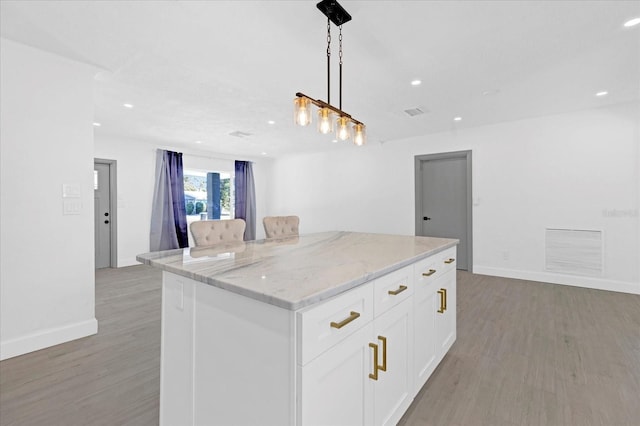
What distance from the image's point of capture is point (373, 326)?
123 cm

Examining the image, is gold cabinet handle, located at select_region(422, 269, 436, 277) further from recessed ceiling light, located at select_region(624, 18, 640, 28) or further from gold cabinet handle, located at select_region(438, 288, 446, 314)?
recessed ceiling light, located at select_region(624, 18, 640, 28)

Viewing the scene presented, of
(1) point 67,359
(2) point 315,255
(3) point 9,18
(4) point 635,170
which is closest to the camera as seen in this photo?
(2) point 315,255

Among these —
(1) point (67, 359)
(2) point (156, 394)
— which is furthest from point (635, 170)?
(1) point (67, 359)

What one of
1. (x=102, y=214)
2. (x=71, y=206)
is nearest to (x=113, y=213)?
(x=102, y=214)

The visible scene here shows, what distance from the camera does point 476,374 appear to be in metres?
1.96

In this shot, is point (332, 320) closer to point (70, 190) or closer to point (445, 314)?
point (445, 314)

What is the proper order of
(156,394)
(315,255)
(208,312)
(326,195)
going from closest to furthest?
1. (208,312)
2. (315,255)
3. (156,394)
4. (326,195)

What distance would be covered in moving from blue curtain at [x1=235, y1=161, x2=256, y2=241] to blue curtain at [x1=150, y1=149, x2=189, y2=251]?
1499 millimetres

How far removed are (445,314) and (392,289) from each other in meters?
0.97

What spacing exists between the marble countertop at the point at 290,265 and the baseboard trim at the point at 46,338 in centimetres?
166

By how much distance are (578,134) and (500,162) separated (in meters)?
0.96

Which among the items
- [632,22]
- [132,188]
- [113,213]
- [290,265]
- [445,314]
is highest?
[632,22]

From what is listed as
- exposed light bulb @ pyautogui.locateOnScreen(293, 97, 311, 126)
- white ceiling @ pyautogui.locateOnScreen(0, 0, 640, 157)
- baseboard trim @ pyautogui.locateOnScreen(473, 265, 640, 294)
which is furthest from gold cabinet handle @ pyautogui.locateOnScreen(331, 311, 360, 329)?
baseboard trim @ pyautogui.locateOnScreen(473, 265, 640, 294)

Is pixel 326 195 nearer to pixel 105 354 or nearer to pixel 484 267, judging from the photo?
pixel 484 267
